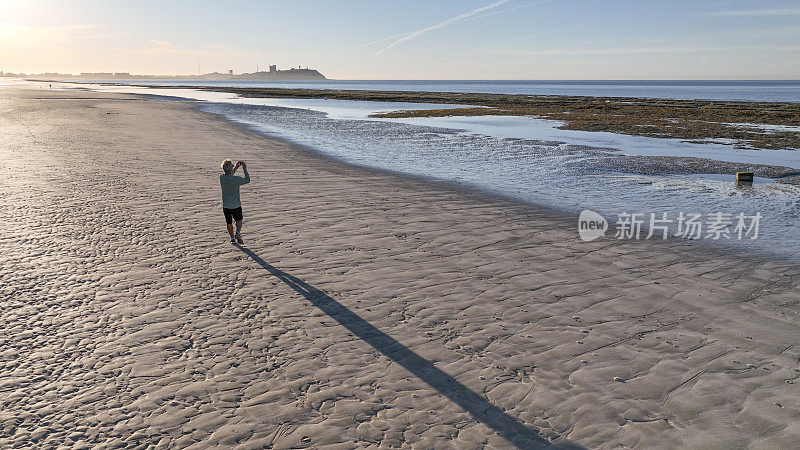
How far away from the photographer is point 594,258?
379 inches

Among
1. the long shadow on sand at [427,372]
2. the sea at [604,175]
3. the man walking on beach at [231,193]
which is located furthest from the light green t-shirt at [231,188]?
the sea at [604,175]

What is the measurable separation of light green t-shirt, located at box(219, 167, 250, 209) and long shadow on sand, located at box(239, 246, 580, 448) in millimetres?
2510

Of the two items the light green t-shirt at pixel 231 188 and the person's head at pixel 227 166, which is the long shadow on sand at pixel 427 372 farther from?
the person's head at pixel 227 166

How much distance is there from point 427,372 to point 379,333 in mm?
1078

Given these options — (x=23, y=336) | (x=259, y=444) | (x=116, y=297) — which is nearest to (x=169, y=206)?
(x=116, y=297)

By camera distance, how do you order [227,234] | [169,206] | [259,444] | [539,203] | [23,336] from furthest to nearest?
1. [539,203]
2. [169,206]
3. [227,234]
4. [23,336]
5. [259,444]

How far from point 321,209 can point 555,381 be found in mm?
8334

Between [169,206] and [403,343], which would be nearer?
[403,343]

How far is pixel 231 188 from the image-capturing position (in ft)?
32.2

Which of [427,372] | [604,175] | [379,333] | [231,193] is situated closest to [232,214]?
[231,193]

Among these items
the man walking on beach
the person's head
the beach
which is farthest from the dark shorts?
the person's head

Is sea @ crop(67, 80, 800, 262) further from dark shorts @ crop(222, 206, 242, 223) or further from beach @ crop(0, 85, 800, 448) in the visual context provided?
dark shorts @ crop(222, 206, 242, 223)

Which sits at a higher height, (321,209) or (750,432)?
(321,209)

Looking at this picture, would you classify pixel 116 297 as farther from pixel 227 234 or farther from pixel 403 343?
pixel 403 343
